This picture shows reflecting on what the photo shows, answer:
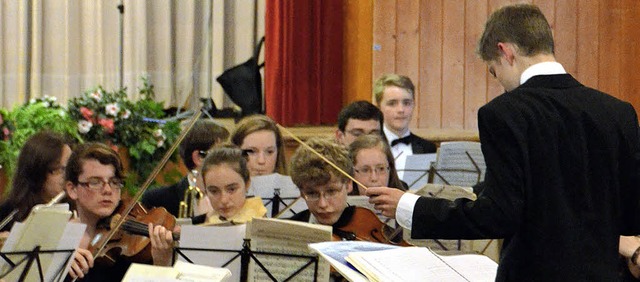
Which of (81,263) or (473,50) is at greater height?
(473,50)

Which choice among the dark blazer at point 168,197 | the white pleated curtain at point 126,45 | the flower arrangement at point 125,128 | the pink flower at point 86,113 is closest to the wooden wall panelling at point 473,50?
the white pleated curtain at point 126,45

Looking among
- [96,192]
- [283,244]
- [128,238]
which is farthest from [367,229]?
[96,192]

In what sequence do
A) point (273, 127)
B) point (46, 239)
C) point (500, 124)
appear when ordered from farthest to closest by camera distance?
point (273, 127) < point (46, 239) < point (500, 124)

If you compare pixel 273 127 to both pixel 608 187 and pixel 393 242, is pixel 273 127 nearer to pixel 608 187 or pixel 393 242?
pixel 393 242

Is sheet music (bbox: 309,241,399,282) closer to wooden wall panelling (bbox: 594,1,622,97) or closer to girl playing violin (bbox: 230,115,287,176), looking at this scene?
girl playing violin (bbox: 230,115,287,176)

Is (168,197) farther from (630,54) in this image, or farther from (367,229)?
(630,54)

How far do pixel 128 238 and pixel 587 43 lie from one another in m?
3.39

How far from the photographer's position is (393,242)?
381cm

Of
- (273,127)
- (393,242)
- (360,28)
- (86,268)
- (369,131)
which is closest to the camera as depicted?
(86,268)

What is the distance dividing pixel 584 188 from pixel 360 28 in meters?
4.34

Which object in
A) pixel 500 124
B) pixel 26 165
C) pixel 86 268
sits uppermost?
pixel 500 124

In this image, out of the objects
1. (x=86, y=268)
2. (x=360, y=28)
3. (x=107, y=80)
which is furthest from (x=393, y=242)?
(x=107, y=80)

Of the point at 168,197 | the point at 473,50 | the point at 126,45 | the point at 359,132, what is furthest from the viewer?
the point at 126,45

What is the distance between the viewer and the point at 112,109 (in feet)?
Result: 19.6
